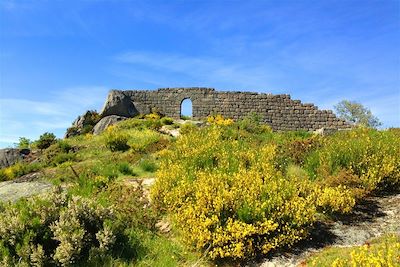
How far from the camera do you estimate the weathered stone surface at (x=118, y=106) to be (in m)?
30.7

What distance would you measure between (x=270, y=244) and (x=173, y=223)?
1908mm

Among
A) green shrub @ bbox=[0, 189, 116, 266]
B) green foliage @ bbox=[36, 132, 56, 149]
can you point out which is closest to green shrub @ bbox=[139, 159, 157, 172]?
green shrub @ bbox=[0, 189, 116, 266]

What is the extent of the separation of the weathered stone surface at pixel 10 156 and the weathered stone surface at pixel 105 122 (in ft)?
19.8

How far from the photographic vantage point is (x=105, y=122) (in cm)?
2808

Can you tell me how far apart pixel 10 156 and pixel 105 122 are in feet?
25.0

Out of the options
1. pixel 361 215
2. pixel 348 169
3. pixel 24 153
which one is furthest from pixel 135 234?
pixel 24 153

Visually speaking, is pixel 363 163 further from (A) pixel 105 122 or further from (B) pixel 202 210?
(A) pixel 105 122

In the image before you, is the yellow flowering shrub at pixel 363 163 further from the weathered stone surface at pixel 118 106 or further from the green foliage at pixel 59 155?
the weathered stone surface at pixel 118 106

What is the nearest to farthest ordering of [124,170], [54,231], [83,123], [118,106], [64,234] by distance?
[64,234] → [54,231] → [124,170] → [83,123] → [118,106]

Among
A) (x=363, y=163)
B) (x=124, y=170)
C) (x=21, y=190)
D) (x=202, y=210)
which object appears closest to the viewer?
(x=202, y=210)

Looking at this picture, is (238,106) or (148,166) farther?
(238,106)

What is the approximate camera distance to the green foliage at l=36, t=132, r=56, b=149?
78.2ft

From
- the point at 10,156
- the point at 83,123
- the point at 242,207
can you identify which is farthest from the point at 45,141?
the point at 242,207

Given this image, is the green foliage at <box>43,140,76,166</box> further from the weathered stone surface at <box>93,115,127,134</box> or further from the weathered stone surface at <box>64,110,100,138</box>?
the weathered stone surface at <box>64,110,100,138</box>
